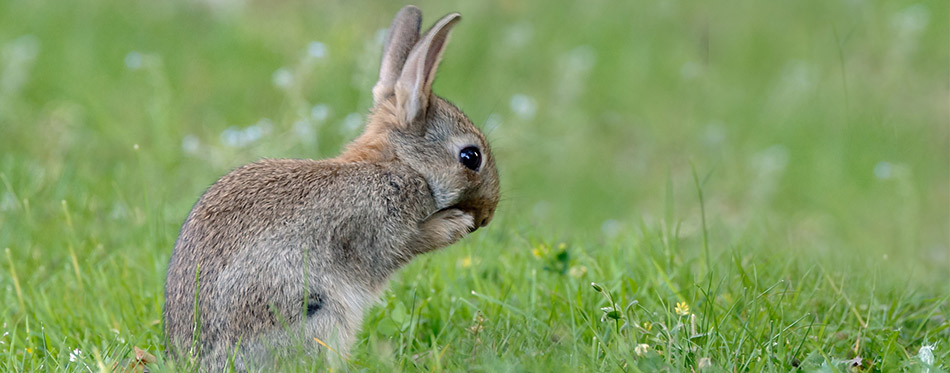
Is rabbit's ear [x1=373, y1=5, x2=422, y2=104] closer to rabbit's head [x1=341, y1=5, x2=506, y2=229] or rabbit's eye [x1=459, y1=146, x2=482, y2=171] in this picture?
rabbit's head [x1=341, y1=5, x2=506, y2=229]

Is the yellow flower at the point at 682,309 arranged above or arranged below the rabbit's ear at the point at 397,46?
below

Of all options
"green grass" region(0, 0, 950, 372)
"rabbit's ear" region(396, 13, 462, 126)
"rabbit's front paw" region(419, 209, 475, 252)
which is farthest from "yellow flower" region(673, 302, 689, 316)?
"rabbit's ear" region(396, 13, 462, 126)

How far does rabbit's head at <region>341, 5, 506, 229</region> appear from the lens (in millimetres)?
4766

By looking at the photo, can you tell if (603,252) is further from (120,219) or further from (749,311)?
(120,219)

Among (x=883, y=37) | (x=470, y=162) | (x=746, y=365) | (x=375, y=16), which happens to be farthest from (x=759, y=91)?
(x=746, y=365)

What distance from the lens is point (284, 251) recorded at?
410 centimetres

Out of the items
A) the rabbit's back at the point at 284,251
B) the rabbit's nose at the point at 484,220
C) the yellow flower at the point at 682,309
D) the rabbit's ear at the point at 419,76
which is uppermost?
the rabbit's ear at the point at 419,76

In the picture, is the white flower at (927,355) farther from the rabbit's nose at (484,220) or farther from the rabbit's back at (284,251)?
the rabbit's back at (284,251)

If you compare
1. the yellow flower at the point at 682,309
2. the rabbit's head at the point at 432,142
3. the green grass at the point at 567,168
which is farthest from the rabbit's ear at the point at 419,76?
the yellow flower at the point at 682,309

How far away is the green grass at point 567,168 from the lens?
4.34m

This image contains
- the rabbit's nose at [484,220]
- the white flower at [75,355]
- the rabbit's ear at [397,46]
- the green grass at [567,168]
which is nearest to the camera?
the white flower at [75,355]

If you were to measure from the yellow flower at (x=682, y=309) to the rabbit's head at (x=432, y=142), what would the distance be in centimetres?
108

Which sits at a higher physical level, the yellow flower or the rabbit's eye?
the rabbit's eye

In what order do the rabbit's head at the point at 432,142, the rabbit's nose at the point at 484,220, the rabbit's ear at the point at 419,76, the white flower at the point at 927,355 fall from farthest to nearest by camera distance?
the rabbit's nose at the point at 484,220 → the rabbit's head at the point at 432,142 → the rabbit's ear at the point at 419,76 → the white flower at the point at 927,355
